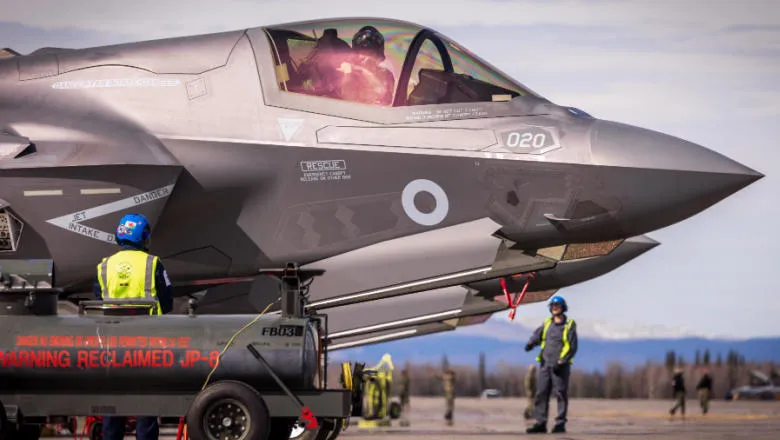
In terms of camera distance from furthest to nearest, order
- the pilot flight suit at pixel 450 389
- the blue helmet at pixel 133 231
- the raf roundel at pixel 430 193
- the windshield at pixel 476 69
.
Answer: the pilot flight suit at pixel 450 389 → the windshield at pixel 476 69 → the raf roundel at pixel 430 193 → the blue helmet at pixel 133 231

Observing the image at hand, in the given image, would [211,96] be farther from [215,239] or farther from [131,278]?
[131,278]

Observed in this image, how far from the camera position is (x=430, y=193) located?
43.4 feet

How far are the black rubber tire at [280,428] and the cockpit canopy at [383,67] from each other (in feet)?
11.5

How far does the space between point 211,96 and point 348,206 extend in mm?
1728

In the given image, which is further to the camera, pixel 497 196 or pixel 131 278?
pixel 497 196

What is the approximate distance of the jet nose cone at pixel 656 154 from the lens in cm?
1265

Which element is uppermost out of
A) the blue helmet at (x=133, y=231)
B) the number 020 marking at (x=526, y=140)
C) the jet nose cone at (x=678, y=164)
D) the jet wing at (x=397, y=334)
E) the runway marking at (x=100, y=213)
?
the number 020 marking at (x=526, y=140)

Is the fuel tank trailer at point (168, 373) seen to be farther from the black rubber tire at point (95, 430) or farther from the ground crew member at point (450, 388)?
the ground crew member at point (450, 388)

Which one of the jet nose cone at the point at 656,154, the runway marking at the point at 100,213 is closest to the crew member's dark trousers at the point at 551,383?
the jet nose cone at the point at 656,154

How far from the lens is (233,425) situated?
10.6m

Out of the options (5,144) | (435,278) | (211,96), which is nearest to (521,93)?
(435,278)

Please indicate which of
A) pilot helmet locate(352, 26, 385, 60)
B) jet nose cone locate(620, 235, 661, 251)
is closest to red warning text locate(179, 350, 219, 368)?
pilot helmet locate(352, 26, 385, 60)

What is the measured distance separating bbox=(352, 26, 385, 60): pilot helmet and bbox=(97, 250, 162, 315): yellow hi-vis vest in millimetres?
3414

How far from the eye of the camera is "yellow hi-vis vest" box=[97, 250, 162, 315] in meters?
11.3
